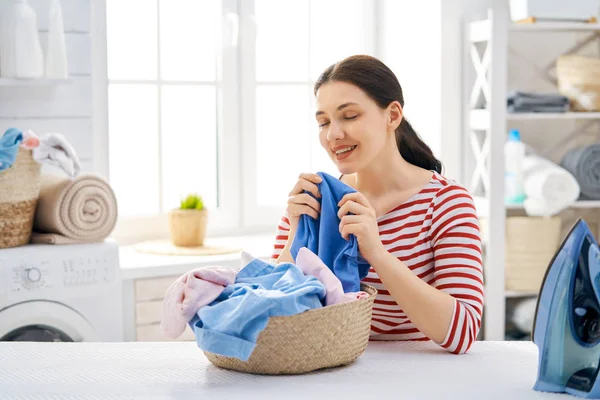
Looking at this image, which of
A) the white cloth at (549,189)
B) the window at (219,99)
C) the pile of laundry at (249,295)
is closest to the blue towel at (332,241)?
the pile of laundry at (249,295)

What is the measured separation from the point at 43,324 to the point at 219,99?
1.41 metres

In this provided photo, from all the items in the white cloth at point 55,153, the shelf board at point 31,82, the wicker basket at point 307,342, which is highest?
the shelf board at point 31,82

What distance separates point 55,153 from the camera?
2.94 m

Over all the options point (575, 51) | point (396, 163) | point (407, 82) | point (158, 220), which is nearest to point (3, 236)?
point (158, 220)

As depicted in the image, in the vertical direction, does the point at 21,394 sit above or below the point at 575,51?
below

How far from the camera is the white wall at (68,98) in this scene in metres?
3.33

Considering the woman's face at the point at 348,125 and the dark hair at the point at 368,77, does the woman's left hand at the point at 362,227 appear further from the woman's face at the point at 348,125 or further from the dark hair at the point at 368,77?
the dark hair at the point at 368,77

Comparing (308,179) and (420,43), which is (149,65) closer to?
(420,43)

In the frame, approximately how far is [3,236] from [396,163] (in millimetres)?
1528

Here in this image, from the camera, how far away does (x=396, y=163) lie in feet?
6.31

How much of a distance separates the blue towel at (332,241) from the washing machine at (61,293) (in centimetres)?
143

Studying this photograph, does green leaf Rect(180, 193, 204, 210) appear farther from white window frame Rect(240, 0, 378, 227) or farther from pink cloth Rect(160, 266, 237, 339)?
pink cloth Rect(160, 266, 237, 339)

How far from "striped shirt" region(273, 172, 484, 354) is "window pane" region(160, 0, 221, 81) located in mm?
2087

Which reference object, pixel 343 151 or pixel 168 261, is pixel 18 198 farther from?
pixel 343 151
